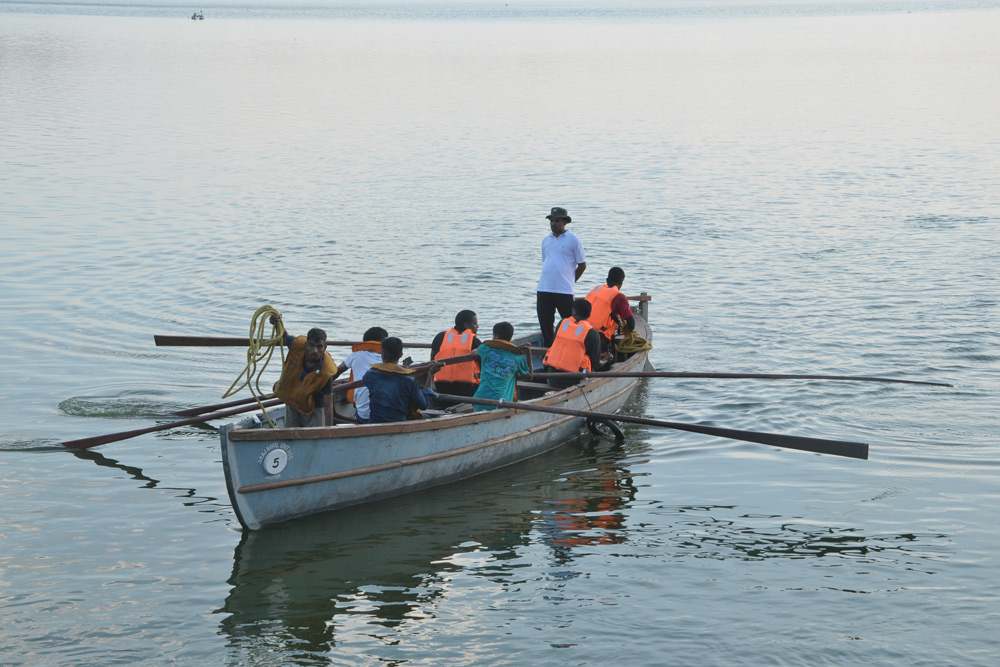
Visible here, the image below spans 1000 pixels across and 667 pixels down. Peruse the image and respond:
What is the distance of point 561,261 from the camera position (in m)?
12.7

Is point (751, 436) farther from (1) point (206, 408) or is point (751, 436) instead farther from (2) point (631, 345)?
(1) point (206, 408)

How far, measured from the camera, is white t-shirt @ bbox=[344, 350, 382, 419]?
33.8ft

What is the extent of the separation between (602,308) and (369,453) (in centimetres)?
415

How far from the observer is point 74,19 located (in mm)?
97562

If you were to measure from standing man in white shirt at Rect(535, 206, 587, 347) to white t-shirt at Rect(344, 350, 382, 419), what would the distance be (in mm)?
2975

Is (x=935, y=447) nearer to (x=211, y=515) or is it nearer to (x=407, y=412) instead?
(x=407, y=412)

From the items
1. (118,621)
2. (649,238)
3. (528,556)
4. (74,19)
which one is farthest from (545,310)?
(74,19)

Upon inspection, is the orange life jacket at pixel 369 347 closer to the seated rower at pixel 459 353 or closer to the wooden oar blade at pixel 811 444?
the seated rower at pixel 459 353

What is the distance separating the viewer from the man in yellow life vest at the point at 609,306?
41.2 ft

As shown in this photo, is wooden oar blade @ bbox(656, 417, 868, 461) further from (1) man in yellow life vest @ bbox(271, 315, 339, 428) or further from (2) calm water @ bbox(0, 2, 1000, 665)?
(1) man in yellow life vest @ bbox(271, 315, 339, 428)

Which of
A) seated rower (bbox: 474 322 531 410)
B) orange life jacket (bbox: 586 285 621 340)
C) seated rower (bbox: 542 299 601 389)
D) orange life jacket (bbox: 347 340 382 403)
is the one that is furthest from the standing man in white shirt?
orange life jacket (bbox: 347 340 382 403)

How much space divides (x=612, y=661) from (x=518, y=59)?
60.9 metres

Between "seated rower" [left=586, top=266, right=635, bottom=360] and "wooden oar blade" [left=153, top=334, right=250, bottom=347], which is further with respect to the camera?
"seated rower" [left=586, top=266, right=635, bottom=360]

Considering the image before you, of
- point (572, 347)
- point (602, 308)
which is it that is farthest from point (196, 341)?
point (602, 308)
